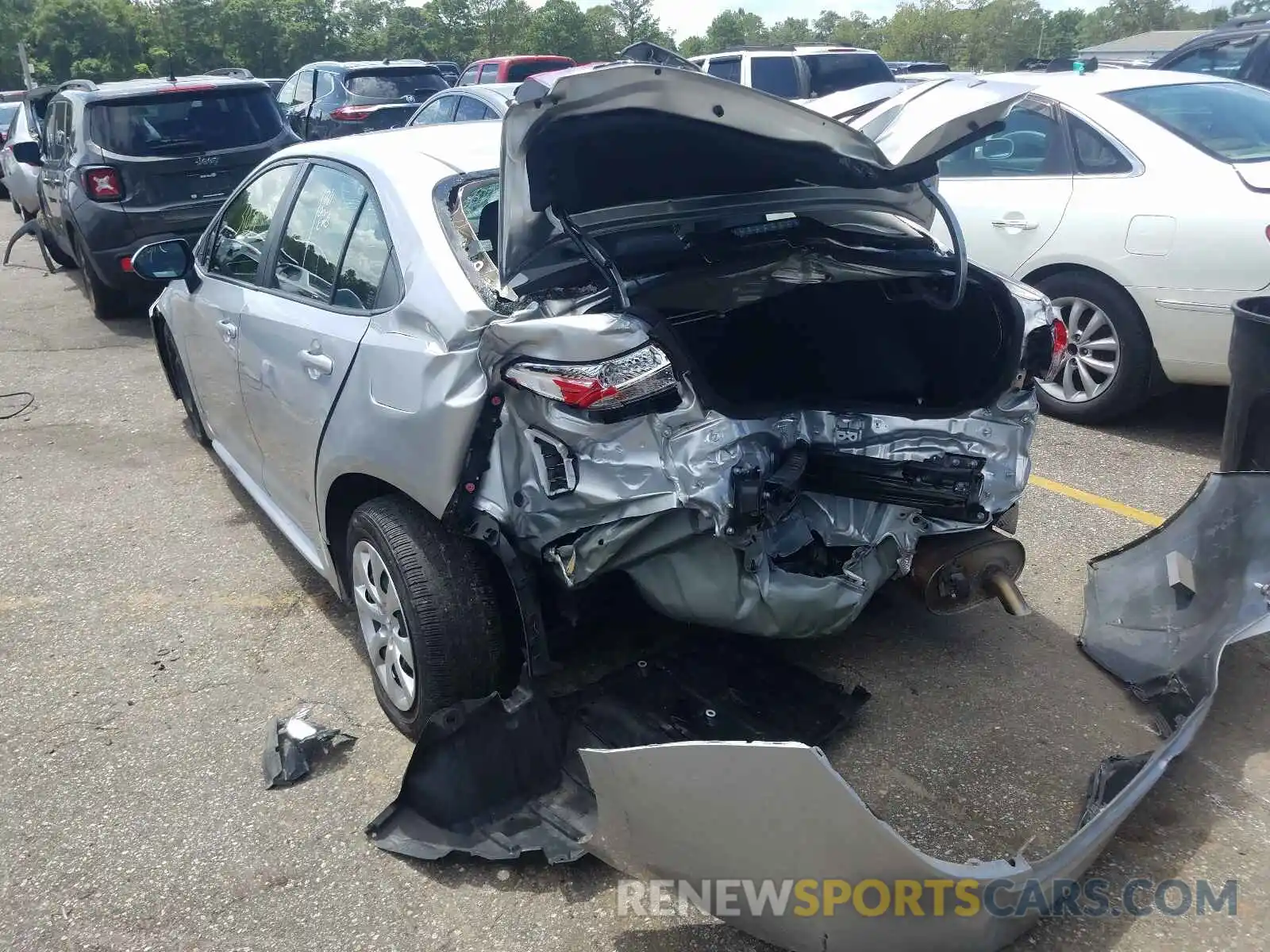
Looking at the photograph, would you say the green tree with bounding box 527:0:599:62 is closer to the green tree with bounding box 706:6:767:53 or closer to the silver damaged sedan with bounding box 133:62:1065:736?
the green tree with bounding box 706:6:767:53

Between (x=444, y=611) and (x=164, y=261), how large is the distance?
8.53 ft

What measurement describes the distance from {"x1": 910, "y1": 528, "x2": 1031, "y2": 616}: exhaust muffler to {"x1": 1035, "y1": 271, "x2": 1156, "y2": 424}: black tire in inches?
107

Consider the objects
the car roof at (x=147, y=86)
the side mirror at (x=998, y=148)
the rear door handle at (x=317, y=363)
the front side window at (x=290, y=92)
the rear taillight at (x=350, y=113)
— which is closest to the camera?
the rear door handle at (x=317, y=363)

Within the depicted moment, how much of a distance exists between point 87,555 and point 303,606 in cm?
126

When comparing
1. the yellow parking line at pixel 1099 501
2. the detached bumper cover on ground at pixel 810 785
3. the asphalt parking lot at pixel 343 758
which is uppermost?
the detached bumper cover on ground at pixel 810 785

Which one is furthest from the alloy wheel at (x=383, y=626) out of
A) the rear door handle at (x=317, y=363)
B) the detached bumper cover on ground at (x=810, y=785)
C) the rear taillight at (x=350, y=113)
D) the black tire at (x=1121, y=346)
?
the rear taillight at (x=350, y=113)

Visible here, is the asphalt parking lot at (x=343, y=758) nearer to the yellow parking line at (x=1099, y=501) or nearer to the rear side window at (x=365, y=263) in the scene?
the yellow parking line at (x=1099, y=501)

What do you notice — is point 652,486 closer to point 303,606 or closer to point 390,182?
point 390,182

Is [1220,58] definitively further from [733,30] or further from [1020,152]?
[733,30]

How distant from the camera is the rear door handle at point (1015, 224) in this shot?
5.51 meters

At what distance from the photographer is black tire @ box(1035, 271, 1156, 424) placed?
5.13 m

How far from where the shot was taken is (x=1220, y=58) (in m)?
9.09

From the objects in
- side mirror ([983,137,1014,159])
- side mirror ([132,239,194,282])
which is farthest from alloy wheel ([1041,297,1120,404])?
side mirror ([132,239,194,282])

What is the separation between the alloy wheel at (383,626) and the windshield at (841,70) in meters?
10.6
